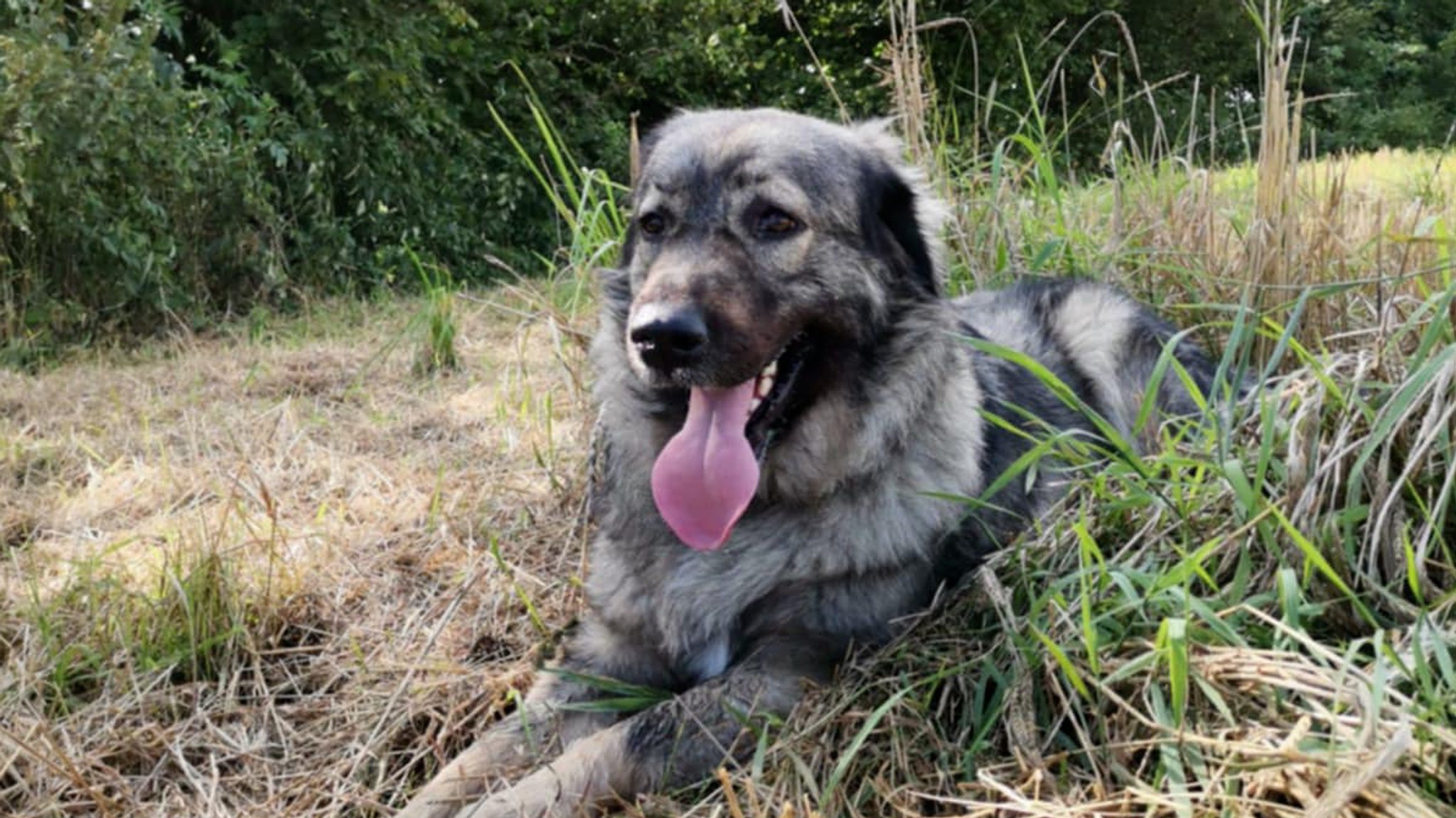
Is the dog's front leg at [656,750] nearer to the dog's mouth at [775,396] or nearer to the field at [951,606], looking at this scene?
the field at [951,606]

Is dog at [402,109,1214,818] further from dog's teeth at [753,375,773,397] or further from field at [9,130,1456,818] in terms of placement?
field at [9,130,1456,818]

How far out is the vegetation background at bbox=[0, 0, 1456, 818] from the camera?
1.89 m

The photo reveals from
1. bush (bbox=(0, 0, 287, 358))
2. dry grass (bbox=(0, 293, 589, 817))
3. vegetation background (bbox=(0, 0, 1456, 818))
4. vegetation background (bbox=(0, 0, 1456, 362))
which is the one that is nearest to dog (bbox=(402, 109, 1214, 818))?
vegetation background (bbox=(0, 0, 1456, 818))

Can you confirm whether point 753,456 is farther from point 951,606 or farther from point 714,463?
point 951,606

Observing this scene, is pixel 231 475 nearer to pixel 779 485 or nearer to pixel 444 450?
pixel 444 450

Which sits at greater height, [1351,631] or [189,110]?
[189,110]

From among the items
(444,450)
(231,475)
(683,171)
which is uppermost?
(683,171)

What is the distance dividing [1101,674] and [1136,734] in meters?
0.11

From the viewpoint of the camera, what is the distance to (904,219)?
284 cm

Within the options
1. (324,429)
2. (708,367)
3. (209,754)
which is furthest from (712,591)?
(324,429)

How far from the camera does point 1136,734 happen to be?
6.15ft

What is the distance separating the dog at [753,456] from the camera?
2293mm

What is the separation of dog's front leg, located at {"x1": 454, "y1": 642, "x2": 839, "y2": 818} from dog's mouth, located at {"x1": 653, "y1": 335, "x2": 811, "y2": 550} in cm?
30

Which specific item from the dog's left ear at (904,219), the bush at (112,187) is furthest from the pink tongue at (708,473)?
the bush at (112,187)
